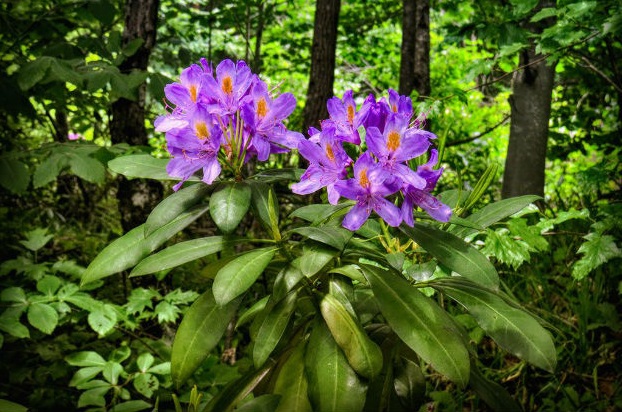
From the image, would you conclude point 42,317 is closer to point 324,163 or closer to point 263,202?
point 263,202

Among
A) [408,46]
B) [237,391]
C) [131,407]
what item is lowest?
[131,407]

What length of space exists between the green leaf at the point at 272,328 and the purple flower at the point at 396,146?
0.34 m

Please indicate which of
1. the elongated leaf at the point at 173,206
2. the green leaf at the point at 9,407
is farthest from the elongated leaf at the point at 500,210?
the green leaf at the point at 9,407

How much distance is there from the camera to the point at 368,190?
90 cm

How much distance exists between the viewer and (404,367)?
3.74 ft

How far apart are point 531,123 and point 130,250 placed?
2652 millimetres

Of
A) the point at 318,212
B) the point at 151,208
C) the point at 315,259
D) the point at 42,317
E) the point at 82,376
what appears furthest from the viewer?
the point at 151,208

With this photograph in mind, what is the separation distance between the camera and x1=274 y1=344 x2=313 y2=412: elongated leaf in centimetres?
101

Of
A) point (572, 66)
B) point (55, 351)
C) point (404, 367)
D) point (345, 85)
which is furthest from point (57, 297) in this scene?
point (345, 85)

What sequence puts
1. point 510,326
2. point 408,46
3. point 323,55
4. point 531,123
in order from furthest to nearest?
point 408,46 → point 323,55 → point 531,123 → point 510,326

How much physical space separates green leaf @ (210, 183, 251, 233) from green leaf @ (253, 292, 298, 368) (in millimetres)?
208

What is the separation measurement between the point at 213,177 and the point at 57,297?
118 centimetres

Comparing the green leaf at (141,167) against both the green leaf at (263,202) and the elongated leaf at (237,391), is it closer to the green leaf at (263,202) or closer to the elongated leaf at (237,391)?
the green leaf at (263,202)

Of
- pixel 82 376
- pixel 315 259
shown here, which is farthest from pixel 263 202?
pixel 82 376
